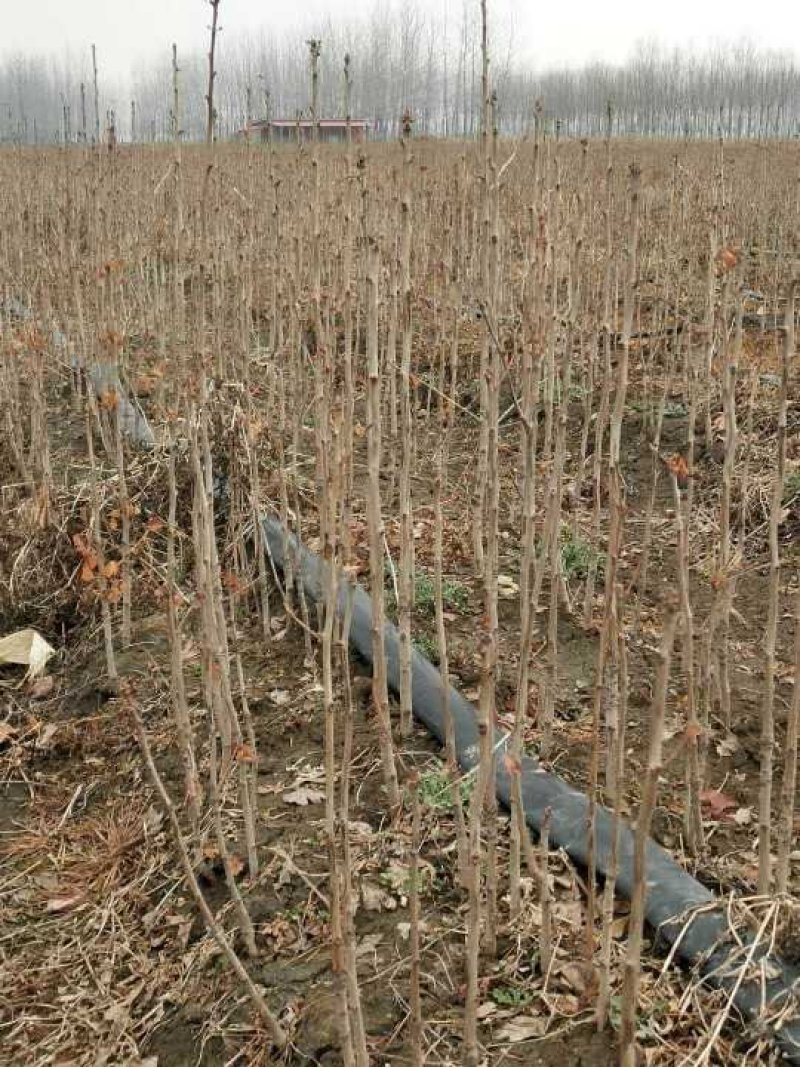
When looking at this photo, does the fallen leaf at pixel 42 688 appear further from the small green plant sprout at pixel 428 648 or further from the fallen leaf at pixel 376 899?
the fallen leaf at pixel 376 899

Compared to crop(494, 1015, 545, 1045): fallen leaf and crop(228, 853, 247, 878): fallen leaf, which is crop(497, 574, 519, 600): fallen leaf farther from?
crop(494, 1015, 545, 1045): fallen leaf

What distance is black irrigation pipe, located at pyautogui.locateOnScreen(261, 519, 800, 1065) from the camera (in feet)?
5.24

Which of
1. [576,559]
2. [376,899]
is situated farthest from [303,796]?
[576,559]

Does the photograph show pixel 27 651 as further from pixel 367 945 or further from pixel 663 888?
pixel 663 888

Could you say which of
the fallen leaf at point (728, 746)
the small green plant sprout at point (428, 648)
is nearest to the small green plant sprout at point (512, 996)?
the fallen leaf at point (728, 746)

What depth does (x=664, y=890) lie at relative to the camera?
1856mm

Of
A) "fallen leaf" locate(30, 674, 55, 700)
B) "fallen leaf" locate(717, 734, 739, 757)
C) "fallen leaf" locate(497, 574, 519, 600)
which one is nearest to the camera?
"fallen leaf" locate(717, 734, 739, 757)

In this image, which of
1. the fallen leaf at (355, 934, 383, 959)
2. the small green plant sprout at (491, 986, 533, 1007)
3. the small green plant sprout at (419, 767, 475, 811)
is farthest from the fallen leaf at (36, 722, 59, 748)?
the small green plant sprout at (491, 986, 533, 1007)

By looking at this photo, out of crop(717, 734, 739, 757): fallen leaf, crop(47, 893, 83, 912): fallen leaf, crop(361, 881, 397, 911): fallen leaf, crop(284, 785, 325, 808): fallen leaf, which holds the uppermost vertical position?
crop(717, 734, 739, 757): fallen leaf

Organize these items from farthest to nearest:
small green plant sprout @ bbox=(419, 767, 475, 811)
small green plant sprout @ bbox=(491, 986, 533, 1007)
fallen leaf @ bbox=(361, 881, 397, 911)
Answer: small green plant sprout @ bbox=(419, 767, 475, 811) < fallen leaf @ bbox=(361, 881, 397, 911) < small green plant sprout @ bbox=(491, 986, 533, 1007)

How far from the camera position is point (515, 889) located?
1.83 meters

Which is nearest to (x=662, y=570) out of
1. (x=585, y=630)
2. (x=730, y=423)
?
(x=585, y=630)

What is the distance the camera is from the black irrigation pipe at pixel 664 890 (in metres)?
1.60

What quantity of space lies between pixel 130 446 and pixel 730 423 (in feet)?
8.55
